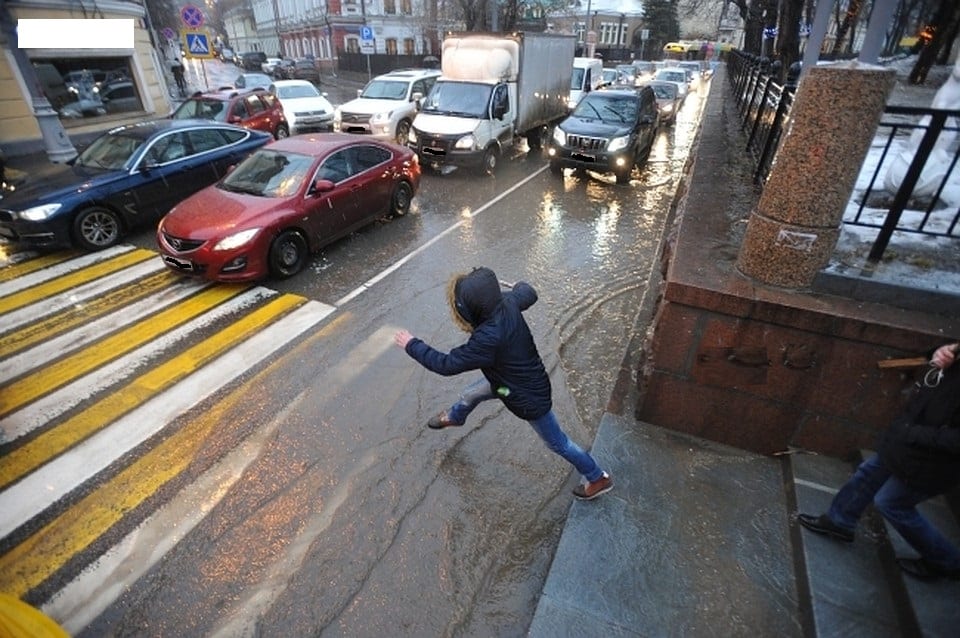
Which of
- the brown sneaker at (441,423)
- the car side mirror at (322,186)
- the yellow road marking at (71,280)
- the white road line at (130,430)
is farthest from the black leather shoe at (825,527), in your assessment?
the yellow road marking at (71,280)

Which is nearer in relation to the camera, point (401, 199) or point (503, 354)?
point (503, 354)

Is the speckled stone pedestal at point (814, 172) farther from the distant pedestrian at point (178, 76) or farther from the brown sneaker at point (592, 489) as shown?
the distant pedestrian at point (178, 76)

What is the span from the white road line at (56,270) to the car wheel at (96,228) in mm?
137

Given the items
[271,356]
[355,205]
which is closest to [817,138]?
[271,356]

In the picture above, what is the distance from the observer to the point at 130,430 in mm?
4414

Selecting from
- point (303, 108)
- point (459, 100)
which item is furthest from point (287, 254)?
point (303, 108)

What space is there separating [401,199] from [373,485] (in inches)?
266

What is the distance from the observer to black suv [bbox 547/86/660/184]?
37.3 ft

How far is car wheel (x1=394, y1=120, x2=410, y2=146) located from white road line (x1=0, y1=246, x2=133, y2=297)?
26.7 ft

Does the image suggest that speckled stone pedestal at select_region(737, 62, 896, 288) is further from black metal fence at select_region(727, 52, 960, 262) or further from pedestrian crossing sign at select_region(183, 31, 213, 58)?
pedestrian crossing sign at select_region(183, 31, 213, 58)

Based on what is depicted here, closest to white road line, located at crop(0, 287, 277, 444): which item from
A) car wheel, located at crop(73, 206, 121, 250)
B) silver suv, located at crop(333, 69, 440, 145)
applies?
car wheel, located at crop(73, 206, 121, 250)

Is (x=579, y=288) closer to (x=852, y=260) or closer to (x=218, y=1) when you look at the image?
(x=852, y=260)

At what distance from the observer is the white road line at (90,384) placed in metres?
4.46

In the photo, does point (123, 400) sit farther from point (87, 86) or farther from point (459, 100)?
point (87, 86)
